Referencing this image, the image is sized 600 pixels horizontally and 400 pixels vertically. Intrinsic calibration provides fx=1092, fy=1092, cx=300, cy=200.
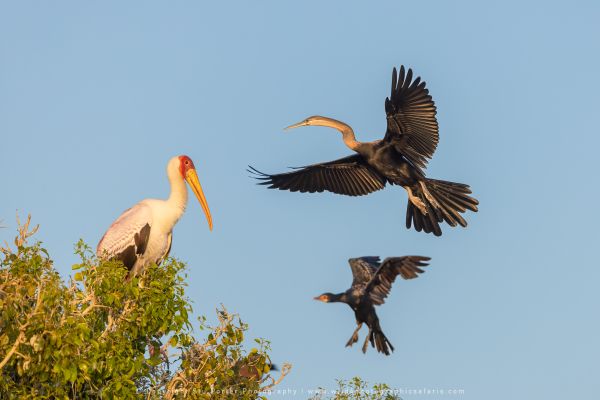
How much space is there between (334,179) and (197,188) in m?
3.94

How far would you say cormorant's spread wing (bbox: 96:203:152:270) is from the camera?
44.4ft

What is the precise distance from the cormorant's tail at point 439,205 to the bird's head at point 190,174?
3.40 metres

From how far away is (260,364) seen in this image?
11.5m

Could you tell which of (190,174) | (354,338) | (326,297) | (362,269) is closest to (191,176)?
(190,174)

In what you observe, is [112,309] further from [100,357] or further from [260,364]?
[260,364]

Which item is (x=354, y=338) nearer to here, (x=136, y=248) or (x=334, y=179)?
(x=136, y=248)

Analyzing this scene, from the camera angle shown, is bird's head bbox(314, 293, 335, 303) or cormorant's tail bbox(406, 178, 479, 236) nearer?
bird's head bbox(314, 293, 335, 303)

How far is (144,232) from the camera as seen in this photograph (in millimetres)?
13570

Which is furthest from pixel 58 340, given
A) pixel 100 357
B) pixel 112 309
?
pixel 112 309

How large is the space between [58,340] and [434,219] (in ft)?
28.3

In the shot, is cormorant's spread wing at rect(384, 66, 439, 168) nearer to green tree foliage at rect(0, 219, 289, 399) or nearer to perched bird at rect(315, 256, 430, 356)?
perched bird at rect(315, 256, 430, 356)

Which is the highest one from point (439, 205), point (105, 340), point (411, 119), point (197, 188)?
point (411, 119)

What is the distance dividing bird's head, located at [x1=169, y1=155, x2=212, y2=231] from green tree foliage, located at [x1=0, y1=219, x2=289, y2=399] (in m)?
3.11

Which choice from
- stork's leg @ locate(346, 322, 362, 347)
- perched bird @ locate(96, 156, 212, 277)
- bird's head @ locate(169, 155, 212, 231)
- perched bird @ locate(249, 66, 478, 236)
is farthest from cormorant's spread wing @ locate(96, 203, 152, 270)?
perched bird @ locate(249, 66, 478, 236)
